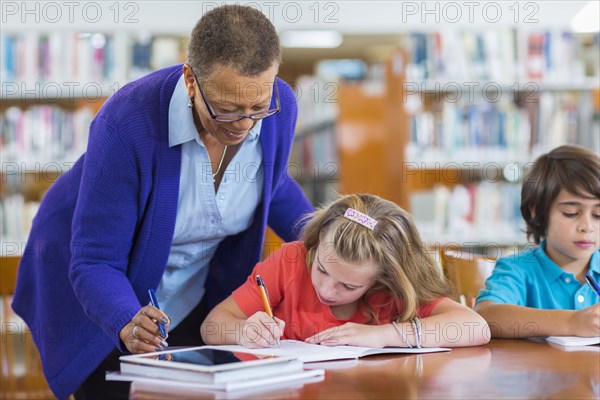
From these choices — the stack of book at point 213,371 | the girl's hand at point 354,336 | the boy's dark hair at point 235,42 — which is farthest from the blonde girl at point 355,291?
the boy's dark hair at point 235,42

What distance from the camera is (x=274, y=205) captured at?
1841mm

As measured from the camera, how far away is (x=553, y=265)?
1.79 metres

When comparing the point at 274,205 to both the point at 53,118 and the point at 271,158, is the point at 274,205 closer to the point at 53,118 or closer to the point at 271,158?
the point at 271,158

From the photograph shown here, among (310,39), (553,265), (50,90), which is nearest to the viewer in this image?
(553,265)

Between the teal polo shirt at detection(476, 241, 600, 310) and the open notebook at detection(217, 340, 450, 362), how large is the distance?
1.41ft

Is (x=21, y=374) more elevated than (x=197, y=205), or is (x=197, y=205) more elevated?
A: (x=197, y=205)

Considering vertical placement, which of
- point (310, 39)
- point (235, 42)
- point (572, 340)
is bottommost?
point (572, 340)

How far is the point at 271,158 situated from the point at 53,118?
236cm

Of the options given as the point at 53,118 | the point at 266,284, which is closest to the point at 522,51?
the point at 53,118

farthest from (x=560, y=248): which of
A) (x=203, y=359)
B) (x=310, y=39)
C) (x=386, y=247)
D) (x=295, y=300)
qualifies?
(x=310, y=39)

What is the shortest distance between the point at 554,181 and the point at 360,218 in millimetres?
554

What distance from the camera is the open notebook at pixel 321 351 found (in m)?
1.24

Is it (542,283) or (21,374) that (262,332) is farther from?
(21,374)

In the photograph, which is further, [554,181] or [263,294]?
[554,181]
